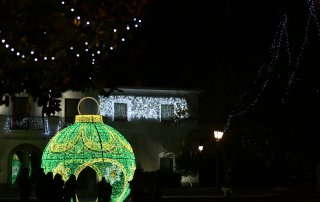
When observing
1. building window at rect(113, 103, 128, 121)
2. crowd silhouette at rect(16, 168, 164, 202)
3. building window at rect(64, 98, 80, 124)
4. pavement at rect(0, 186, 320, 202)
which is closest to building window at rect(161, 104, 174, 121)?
building window at rect(113, 103, 128, 121)

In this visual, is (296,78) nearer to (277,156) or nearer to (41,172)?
(277,156)

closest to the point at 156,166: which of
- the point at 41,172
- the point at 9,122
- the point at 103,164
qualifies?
the point at 9,122

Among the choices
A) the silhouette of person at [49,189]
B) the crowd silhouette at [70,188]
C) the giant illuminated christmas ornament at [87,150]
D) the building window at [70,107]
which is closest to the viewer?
the crowd silhouette at [70,188]

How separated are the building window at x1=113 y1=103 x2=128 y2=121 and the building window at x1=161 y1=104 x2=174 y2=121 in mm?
2401

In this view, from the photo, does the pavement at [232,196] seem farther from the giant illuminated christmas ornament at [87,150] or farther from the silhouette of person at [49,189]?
the silhouette of person at [49,189]

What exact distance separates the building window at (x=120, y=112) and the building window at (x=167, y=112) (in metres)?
2.40

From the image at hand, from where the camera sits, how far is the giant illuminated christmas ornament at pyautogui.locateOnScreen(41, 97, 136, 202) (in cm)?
2167

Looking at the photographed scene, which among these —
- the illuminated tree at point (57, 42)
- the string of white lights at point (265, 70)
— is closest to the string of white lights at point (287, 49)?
the string of white lights at point (265, 70)

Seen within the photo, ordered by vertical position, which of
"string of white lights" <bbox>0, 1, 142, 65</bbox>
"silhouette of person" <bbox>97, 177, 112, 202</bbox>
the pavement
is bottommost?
the pavement

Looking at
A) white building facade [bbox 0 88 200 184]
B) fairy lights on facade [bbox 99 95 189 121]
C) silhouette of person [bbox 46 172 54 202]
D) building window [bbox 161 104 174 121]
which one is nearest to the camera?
silhouette of person [bbox 46 172 54 202]

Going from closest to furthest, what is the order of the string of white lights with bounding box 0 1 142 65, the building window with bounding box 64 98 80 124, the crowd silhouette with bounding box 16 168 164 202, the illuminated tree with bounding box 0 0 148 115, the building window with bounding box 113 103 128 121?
the illuminated tree with bounding box 0 0 148 115 < the string of white lights with bounding box 0 1 142 65 < the crowd silhouette with bounding box 16 168 164 202 < the building window with bounding box 64 98 80 124 < the building window with bounding box 113 103 128 121

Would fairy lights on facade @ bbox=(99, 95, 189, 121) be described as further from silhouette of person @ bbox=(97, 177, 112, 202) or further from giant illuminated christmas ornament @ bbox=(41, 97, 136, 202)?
silhouette of person @ bbox=(97, 177, 112, 202)

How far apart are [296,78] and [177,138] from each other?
12.5 m

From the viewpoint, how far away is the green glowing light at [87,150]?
21.7 m
